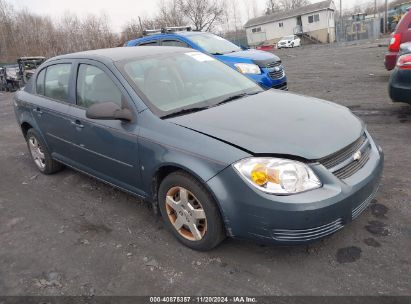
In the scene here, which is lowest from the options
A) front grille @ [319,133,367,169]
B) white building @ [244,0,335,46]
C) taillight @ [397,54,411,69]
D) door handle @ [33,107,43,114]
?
white building @ [244,0,335,46]

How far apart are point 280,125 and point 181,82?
47.0 inches

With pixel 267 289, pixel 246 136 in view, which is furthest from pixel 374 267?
pixel 246 136

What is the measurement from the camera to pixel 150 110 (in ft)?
10.5

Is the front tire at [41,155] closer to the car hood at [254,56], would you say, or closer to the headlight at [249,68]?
the headlight at [249,68]

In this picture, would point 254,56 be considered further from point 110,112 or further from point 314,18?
point 314,18

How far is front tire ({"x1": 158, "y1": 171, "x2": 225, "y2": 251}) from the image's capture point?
2.81 meters

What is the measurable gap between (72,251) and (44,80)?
2474 millimetres

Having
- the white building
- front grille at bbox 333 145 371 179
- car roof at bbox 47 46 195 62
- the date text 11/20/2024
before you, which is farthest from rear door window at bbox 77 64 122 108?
the white building

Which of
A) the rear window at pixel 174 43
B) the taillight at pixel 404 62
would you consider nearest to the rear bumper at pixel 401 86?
the taillight at pixel 404 62

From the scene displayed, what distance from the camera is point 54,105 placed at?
4332 millimetres

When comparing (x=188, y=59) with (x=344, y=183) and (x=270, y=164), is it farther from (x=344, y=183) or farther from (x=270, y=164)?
(x=344, y=183)

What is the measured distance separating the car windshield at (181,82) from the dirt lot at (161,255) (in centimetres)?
118

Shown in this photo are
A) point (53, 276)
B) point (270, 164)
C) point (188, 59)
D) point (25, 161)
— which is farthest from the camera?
point (25, 161)

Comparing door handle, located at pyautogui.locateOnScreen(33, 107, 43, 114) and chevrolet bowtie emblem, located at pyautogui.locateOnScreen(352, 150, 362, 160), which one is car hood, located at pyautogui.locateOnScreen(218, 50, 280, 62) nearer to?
door handle, located at pyautogui.locateOnScreen(33, 107, 43, 114)
